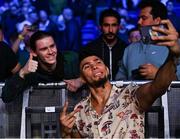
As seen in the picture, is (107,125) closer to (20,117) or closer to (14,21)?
(20,117)

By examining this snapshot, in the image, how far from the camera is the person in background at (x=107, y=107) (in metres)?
4.08

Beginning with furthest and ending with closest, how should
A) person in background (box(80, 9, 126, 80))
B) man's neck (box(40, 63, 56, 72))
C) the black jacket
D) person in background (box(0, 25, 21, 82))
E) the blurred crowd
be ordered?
the blurred crowd
person in background (box(80, 9, 126, 80))
person in background (box(0, 25, 21, 82))
man's neck (box(40, 63, 56, 72))
the black jacket

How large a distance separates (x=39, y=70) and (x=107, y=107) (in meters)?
0.91

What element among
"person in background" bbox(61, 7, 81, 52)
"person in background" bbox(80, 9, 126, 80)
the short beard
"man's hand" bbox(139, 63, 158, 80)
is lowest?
the short beard

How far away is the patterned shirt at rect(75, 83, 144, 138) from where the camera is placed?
4.10 metres

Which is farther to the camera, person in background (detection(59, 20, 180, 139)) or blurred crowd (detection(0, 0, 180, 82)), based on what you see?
blurred crowd (detection(0, 0, 180, 82))

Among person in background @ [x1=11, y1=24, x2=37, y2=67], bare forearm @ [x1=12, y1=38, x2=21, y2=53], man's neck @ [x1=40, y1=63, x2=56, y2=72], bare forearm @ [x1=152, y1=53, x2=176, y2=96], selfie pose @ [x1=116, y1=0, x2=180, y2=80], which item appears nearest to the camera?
bare forearm @ [x1=152, y1=53, x2=176, y2=96]

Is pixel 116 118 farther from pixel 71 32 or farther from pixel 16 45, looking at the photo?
pixel 71 32

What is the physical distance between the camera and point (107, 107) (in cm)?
421

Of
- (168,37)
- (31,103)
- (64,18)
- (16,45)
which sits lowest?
(31,103)

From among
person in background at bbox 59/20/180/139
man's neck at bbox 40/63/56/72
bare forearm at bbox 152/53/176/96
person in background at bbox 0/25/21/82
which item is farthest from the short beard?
person in background at bbox 0/25/21/82

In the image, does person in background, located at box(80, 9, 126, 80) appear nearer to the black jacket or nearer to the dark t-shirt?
the dark t-shirt

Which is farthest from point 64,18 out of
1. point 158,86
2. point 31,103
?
point 158,86

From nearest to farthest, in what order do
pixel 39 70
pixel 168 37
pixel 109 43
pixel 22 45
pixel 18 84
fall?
pixel 168 37
pixel 18 84
pixel 39 70
pixel 109 43
pixel 22 45
